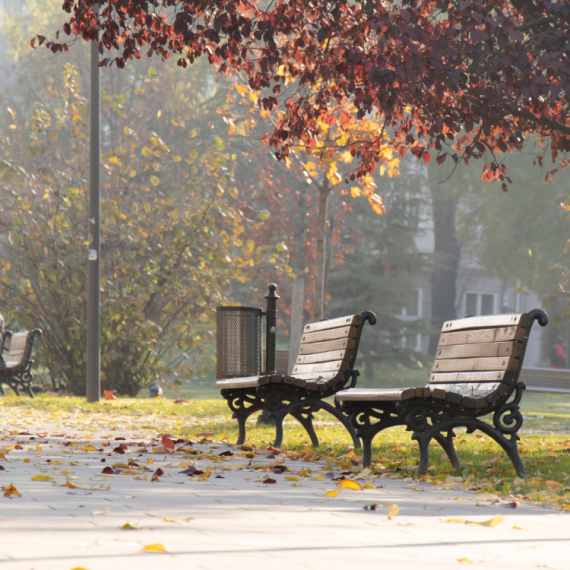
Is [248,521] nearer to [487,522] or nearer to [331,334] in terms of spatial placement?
[487,522]

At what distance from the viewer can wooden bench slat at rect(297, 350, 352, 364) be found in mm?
7004

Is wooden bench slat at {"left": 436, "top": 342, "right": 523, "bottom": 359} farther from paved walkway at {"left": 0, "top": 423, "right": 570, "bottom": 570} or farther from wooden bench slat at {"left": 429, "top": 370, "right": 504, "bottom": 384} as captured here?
paved walkway at {"left": 0, "top": 423, "right": 570, "bottom": 570}

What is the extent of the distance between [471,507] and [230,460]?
2.34 m

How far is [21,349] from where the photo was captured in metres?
14.7

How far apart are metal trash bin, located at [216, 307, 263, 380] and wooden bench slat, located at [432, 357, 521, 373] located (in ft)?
11.2

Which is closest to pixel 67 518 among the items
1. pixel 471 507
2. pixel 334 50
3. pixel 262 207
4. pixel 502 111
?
pixel 471 507

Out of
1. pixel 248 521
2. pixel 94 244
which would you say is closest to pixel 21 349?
pixel 94 244

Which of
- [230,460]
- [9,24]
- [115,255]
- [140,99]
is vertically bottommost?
[230,460]

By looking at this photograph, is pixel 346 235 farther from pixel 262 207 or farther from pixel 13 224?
pixel 13 224

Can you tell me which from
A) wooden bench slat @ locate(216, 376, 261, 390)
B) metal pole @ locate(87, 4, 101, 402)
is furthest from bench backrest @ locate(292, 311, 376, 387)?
metal pole @ locate(87, 4, 101, 402)

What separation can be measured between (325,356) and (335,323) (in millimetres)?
280

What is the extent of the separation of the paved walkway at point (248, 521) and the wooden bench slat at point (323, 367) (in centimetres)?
102

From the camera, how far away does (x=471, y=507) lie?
4.54 meters

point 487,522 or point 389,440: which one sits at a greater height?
point 487,522
